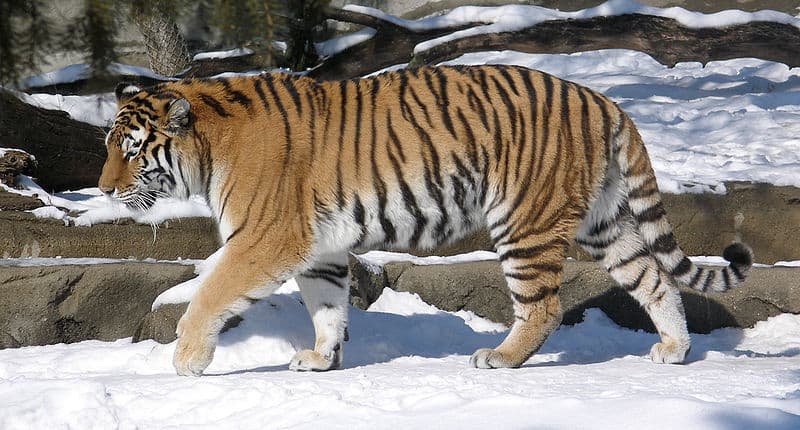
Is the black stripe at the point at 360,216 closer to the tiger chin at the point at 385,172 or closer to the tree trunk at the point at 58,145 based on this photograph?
the tiger chin at the point at 385,172

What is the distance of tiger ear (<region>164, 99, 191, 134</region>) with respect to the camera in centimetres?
461

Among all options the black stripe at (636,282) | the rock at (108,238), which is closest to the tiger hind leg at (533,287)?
the black stripe at (636,282)

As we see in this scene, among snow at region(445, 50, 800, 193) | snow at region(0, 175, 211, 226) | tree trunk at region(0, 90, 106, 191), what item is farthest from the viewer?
snow at region(445, 50, 800, 193)

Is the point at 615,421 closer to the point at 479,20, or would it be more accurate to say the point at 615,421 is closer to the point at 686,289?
the point at 686,289

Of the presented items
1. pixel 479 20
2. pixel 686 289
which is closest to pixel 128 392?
pixel 686 289

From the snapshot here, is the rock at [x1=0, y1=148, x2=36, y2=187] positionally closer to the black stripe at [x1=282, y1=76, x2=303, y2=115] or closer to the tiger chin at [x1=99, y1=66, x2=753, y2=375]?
Result: the tiger chin at [x1=99, y1=66, x2=753, y2=375]

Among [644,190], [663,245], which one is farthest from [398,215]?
[663,245]

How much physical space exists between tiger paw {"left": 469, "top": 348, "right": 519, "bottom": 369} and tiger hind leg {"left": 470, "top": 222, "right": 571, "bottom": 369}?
0.04 meters

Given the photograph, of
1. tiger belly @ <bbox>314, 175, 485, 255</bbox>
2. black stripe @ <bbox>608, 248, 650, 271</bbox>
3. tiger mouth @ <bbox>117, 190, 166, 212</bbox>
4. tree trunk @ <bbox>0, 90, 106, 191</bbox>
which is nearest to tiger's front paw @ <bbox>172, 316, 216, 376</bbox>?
tiger belly @ <bbox>314, 175, 485, 255</bbox>

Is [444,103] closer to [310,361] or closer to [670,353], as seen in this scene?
[310,361]

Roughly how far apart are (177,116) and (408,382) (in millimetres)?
1733

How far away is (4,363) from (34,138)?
2.62 meters

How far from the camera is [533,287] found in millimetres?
4617

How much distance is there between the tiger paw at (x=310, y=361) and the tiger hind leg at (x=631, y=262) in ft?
4.74
